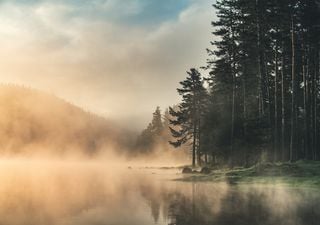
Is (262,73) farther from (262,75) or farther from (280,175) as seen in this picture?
(280,175)

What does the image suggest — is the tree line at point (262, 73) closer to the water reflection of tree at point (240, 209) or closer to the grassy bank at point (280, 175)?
the grassy bank at point (280, 175)

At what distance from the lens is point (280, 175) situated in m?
33.2

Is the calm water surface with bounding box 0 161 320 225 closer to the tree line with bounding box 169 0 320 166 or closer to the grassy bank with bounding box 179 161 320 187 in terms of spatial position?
the grassy bank with bounding box 179 161 320 187

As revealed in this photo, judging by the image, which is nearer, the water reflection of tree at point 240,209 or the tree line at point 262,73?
the water reflection of tree at point 240,209

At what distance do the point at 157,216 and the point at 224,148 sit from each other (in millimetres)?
34756

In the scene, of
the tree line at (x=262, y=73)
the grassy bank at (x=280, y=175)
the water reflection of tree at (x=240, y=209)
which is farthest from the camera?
the tree line at (x=262, y=73)

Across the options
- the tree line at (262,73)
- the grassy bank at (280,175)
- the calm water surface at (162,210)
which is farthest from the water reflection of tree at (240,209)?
the tree line at (262,73)

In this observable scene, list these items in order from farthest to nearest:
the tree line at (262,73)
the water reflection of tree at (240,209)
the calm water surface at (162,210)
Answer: the tree line at (262,73) < the calm water surface at (162,210) < the water reflection of tree at (240,209)

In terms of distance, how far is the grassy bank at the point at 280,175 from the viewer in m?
30.2

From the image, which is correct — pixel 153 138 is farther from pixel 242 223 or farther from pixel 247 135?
pixel 242 223

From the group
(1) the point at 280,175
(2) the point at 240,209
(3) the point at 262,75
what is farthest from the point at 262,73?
(2) the point at 240,209

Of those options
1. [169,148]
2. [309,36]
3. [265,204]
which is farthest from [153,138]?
[265,204]

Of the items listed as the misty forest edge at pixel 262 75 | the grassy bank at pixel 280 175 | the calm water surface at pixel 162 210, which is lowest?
the calm water surface at pixel 162 210

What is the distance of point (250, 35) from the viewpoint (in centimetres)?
4603
